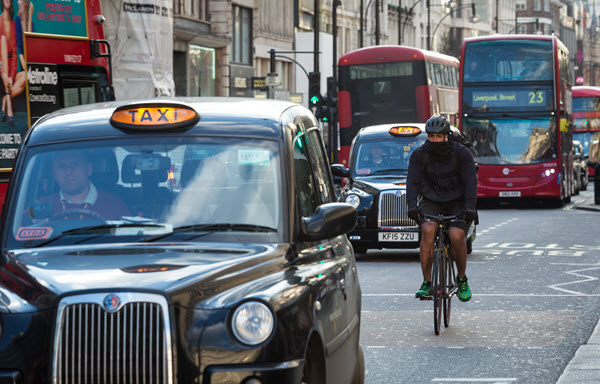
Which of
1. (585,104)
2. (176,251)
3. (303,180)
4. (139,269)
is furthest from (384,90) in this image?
(139,269)

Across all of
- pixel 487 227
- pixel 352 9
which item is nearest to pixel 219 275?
pixel 487 227

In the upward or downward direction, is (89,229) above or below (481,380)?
above

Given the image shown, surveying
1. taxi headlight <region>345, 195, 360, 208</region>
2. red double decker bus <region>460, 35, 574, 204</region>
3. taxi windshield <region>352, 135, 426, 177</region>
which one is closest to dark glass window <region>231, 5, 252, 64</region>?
red double decker bus <region>460, 35, 574, 204</region>

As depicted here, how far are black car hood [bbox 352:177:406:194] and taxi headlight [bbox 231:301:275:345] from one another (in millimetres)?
13148

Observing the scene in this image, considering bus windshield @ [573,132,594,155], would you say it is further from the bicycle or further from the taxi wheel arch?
the taxi wheel arch

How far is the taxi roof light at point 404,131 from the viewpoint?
751 inches

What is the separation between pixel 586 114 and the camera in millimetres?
58188

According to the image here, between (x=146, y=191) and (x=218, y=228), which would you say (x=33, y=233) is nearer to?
(x=146, y=191)

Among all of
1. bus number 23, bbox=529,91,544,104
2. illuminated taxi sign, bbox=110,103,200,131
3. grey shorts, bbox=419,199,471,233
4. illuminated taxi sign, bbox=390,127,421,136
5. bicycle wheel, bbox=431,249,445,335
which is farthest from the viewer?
bus number 23, bbox=529,91,544,104

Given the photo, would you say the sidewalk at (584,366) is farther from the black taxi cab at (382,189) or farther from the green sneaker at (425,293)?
the black taxi cab at (382,189)

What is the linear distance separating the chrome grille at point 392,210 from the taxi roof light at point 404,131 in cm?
150

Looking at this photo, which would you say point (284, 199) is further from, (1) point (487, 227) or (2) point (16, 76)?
(1) point (487, 227)

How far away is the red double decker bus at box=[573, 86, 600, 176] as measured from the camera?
188 feet

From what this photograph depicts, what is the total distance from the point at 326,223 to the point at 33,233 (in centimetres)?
120
